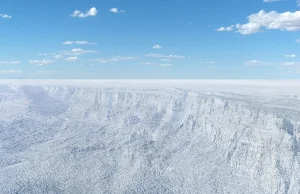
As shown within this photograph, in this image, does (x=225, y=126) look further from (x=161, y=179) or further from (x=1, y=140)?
(x=1, y=140)

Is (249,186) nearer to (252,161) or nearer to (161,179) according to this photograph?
(252,161)

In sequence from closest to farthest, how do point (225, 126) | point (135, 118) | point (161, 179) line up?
point (161, 179)
point (225, 126)
point (135, 118)

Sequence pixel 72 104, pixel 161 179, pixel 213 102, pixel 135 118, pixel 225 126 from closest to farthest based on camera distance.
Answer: pixel 161 179 < pixel 225 126 < pixel 213 102 < pixel 135 118 < pixel 72 104

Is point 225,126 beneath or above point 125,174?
above

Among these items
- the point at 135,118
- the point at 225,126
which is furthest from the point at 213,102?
the point at 135,118

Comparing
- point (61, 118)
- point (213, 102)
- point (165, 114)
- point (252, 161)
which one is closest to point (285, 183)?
point (252, 161)

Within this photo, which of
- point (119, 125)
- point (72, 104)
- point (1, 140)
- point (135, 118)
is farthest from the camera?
point (72, 104)

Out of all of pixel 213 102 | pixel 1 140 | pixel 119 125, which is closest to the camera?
pixel 1 140

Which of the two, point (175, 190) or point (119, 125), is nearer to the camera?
point (175, 190)

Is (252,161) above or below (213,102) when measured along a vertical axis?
below
